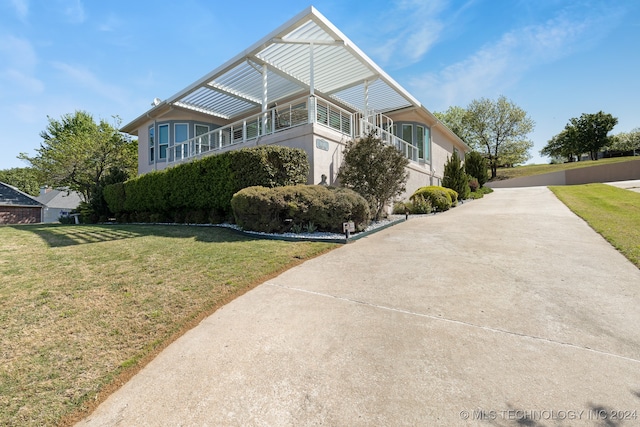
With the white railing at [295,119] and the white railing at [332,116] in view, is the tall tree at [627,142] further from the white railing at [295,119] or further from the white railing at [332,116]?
the white railing at [295,119]

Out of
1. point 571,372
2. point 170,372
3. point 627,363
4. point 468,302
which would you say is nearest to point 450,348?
point 571,372

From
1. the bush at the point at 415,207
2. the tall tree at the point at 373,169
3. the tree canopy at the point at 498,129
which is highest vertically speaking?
the tree canopy at the point at 498,129

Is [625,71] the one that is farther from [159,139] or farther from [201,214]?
[159,139]

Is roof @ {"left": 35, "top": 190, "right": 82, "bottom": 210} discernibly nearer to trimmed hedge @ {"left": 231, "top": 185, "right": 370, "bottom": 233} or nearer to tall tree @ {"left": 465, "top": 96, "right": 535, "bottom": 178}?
trimmed hedge @ {"left": 231, "top": 185, "right": 370, "bottom": 233}

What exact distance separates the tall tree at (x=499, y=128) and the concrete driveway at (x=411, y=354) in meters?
36.4

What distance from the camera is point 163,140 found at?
16672mm

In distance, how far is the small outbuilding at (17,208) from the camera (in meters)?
26.1

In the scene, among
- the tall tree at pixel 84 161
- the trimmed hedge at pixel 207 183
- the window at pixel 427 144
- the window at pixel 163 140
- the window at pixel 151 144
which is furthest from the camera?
the tall tree at pixel 84 161

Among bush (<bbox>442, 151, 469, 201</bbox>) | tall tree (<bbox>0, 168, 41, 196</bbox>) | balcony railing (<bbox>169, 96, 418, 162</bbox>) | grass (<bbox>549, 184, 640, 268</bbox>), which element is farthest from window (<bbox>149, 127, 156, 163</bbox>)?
tall tree (<bbox>0, 168, 41, 196</bbox>)

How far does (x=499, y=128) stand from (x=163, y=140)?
36.9 m

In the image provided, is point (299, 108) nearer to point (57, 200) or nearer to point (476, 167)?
point (476, 167)

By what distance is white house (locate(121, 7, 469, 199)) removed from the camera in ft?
30.2

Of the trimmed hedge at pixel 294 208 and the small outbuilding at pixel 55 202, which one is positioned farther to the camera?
the small outbuilding at pixel 55 202

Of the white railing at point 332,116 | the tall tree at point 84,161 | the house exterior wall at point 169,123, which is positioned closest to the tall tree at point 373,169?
the white railing at point 332,116
